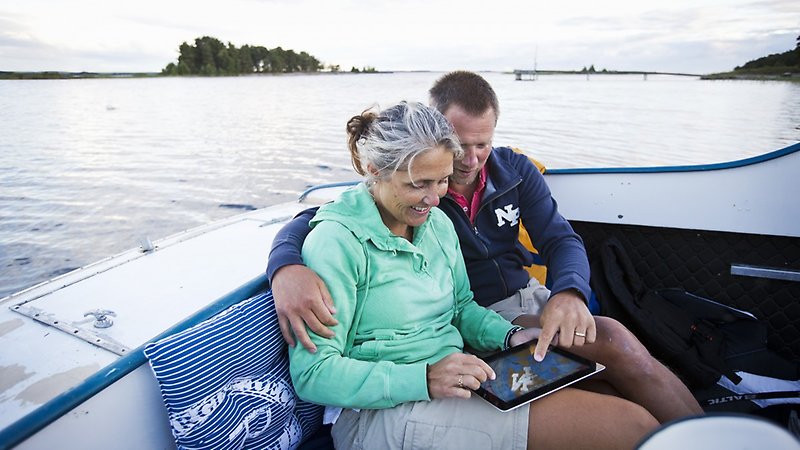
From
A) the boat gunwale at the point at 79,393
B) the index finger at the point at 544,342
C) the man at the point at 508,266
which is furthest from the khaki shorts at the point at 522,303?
the boat gunwale at the point at 79,393

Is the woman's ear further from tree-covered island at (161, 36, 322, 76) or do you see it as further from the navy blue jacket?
tree-covered island at (161, 36, 322, 76)

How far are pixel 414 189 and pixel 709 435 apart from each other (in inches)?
36.5

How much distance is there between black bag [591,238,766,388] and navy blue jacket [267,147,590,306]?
77 centimetres

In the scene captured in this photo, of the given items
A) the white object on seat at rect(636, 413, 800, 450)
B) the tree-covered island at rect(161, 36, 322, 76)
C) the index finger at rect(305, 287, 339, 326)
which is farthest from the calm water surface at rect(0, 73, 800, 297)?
the tree-covered island at rect(161, 36, 322, 76)

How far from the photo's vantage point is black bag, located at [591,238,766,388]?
2283 mm

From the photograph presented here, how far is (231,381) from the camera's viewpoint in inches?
49.6

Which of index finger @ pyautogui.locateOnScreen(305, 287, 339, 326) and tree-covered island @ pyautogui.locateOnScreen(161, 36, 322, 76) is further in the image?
tree-covered island @ pyautogui.locateOnScreen(161, 36, 322, 76)

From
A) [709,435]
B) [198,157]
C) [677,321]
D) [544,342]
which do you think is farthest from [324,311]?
[198,157]

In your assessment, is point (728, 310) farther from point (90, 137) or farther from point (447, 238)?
point (90, 137)

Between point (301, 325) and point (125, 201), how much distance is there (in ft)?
27.4

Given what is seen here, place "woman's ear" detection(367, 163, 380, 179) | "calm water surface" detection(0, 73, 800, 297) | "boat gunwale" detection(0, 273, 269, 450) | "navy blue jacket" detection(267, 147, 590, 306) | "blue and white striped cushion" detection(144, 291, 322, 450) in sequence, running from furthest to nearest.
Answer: "calm water surface" detection(0, 73, 800, 297) → "navy blue jacket" detection(267, 147, 590, 306) → "woman's ear" detection(367, 163, 380, 179) → "blue and white striped cushion" detection(144, 291, 322, 450) → "boat gunwale" detection(0, 273, 269, 450)

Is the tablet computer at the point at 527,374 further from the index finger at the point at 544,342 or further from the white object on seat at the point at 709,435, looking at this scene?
the white object on seat at the point at 709,435

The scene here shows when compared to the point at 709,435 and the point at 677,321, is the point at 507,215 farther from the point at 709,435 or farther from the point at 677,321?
the point at 709,435

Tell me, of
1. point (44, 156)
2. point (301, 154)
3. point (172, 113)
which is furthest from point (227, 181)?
point (172, 113)
